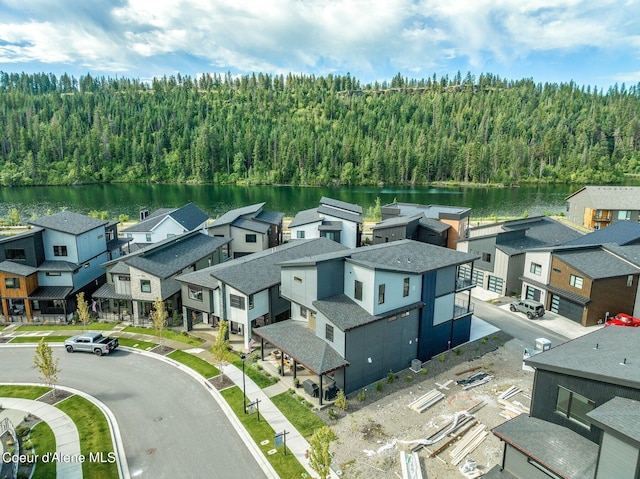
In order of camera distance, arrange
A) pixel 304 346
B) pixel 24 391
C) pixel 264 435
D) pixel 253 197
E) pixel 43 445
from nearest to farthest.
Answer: pixel 43 445 → pixel 264 435 → pixel 24 391 → pixel 304 346 → pixel 253 197

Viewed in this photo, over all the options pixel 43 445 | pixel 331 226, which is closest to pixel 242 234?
pixel 331 226

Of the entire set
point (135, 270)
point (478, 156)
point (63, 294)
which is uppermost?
point (478, 156)

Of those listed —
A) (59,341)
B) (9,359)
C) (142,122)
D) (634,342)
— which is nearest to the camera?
(634,342)

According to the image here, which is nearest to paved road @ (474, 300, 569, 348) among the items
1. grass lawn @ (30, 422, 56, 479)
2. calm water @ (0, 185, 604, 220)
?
grass lawn @ (30, 422, 56, 479)

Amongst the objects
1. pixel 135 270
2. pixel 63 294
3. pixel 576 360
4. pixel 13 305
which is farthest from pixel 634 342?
pixel 13 305

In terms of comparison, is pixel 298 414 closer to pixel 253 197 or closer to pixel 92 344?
pixel 92 344

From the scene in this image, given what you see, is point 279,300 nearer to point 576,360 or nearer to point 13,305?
point 576,360

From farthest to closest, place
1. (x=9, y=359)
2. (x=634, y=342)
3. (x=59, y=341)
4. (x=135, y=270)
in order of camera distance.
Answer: (x=135, y=270), (x=59, y=341), (x=9, y=359), (x=634, y=342)
